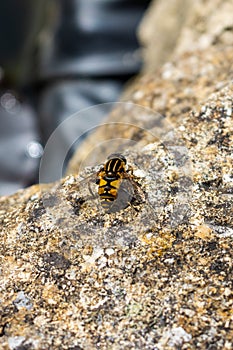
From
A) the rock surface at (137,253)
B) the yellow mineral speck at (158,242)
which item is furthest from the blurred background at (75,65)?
the yellow mineral speck at (158,242)

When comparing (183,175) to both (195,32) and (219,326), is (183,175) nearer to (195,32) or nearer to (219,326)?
(219,326)

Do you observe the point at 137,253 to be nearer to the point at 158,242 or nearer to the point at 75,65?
the point at 158,242

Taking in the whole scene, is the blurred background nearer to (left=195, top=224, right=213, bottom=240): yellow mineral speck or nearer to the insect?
the insect

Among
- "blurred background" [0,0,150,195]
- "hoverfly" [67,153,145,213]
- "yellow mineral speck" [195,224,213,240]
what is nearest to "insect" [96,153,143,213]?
"hoverfly" [67,153,145,213]

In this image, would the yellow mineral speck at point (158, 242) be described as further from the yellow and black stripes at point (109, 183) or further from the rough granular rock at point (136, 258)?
the yellow and black stripes at point (109, 183)

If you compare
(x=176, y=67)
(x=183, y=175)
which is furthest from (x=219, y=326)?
(x=176, y=67)
